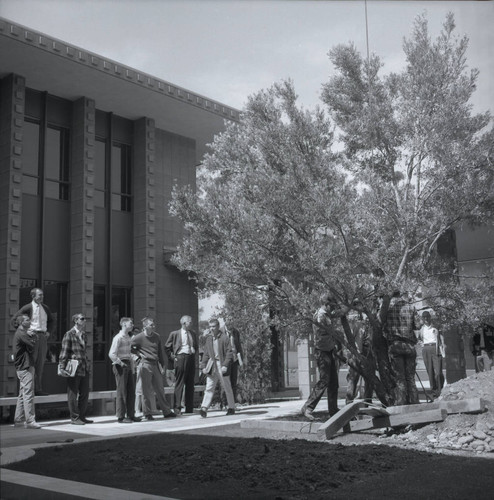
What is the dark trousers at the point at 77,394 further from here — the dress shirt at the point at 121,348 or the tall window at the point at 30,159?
the tall window at the point at 30,159

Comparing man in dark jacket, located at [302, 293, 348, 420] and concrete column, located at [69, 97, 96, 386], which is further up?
concrete column, located at [69, 97, 96, 386]

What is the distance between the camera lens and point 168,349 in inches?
537

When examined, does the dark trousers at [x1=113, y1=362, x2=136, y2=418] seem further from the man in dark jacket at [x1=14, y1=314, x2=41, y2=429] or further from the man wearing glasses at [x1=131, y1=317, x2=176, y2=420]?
the man in dark jacket at [x1=14, y1=314, x2=41, y2=429]

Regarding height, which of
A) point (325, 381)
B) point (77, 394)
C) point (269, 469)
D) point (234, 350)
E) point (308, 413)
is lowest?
point (269, 469)

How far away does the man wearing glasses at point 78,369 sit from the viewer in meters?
11.3

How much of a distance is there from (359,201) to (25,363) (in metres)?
5.83

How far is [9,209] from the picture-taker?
14.7 meters

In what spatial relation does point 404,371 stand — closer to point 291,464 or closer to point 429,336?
point 291,464

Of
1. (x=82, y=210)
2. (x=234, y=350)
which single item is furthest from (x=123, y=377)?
(x=82, y=210)

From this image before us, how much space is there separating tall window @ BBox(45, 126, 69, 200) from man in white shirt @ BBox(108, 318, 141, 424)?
5.67 m

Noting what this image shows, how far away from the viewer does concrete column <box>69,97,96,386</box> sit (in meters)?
16.1

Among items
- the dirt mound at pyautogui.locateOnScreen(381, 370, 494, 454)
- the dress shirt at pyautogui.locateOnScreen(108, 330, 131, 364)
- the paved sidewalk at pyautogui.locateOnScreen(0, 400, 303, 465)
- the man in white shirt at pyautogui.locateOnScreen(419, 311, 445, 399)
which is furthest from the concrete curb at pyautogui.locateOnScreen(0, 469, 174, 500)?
the man in white shirt at pyautogui.locateOnScreen(419, 311, 445, 399)

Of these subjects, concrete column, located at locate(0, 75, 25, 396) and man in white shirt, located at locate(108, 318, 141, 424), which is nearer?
man in white shirt, located at locate(108, 318, 141, 424)

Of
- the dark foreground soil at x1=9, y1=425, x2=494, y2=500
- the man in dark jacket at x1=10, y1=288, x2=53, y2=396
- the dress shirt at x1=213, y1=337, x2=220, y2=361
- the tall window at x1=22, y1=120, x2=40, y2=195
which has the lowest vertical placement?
the dark foreground soil at x1=9, y1=425, x2=494, y2=500
